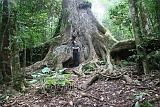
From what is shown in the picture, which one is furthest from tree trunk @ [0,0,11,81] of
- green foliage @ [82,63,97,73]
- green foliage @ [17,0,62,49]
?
green foliage @ [82,63,97,73]

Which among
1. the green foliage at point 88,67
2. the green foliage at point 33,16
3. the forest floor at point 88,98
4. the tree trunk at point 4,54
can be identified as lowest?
the forest floor at point 88,98

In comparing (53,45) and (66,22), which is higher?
(66,22)

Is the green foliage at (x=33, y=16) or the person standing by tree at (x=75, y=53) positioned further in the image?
the person standing by tree at (x=75, y=53)

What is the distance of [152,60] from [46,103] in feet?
13.4

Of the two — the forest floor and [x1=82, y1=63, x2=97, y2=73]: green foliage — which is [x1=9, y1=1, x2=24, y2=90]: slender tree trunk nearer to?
the forest floor

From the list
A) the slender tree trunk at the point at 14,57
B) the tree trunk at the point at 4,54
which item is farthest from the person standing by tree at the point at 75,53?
the slender tree trunk at the point at 14,57

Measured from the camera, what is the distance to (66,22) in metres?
9.52

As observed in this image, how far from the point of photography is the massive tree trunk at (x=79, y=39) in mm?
7884

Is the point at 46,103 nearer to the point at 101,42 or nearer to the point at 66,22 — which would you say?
the point at 101,42

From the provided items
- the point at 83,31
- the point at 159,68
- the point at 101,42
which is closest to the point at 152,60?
the point at 159,68

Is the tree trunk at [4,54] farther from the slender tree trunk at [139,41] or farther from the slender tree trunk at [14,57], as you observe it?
the slender tree trunk at [139,41]

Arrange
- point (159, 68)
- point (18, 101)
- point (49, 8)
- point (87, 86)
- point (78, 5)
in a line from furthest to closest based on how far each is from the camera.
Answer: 1. point (78, 5)
2. point (49, 8)
3. point (159, 68)
4. point (87, 86)
5. point (18, 101)

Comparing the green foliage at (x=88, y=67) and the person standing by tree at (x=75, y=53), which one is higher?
the person standing by tree at (x=75, y=53)

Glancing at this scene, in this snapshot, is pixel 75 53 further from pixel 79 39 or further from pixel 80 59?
pixel 79 39
